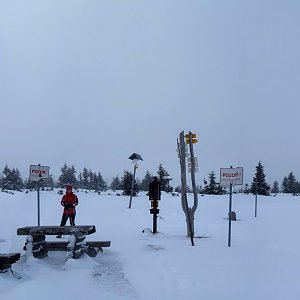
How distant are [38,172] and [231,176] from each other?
698 cm

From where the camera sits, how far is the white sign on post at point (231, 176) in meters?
13.1

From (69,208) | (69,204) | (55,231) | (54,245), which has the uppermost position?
(69,204)

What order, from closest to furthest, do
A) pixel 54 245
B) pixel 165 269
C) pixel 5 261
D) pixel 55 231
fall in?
pixel 5 261 < pixel 165 269 < pixel 55 231 < pixel 54 245

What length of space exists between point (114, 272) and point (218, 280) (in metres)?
2.23

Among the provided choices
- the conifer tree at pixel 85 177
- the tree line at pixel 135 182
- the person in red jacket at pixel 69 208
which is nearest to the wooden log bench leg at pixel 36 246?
the person in red jacket at pixel 69 208

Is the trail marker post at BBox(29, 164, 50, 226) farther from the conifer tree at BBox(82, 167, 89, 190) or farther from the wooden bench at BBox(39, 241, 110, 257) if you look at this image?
the conifer tree at BBox(82, 167, 89, 190)

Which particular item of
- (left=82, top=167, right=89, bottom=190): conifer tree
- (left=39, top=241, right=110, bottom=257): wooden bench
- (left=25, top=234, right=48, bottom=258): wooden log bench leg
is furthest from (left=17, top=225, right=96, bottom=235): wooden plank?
(left=82, top=167, right=89, bottom=190): conifer tree

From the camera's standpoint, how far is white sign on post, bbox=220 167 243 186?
13062 millimetres

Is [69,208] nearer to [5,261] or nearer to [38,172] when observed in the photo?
[38,172]

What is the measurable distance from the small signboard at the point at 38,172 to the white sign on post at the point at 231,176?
646cm

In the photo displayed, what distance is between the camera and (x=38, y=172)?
15.1 metres

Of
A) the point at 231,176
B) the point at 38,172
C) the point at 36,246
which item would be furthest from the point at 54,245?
the point at 231,176

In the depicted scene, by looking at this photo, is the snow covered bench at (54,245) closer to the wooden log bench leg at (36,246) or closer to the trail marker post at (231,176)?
the wooden log bench leg at (36,246)

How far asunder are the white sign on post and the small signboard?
6.46m
